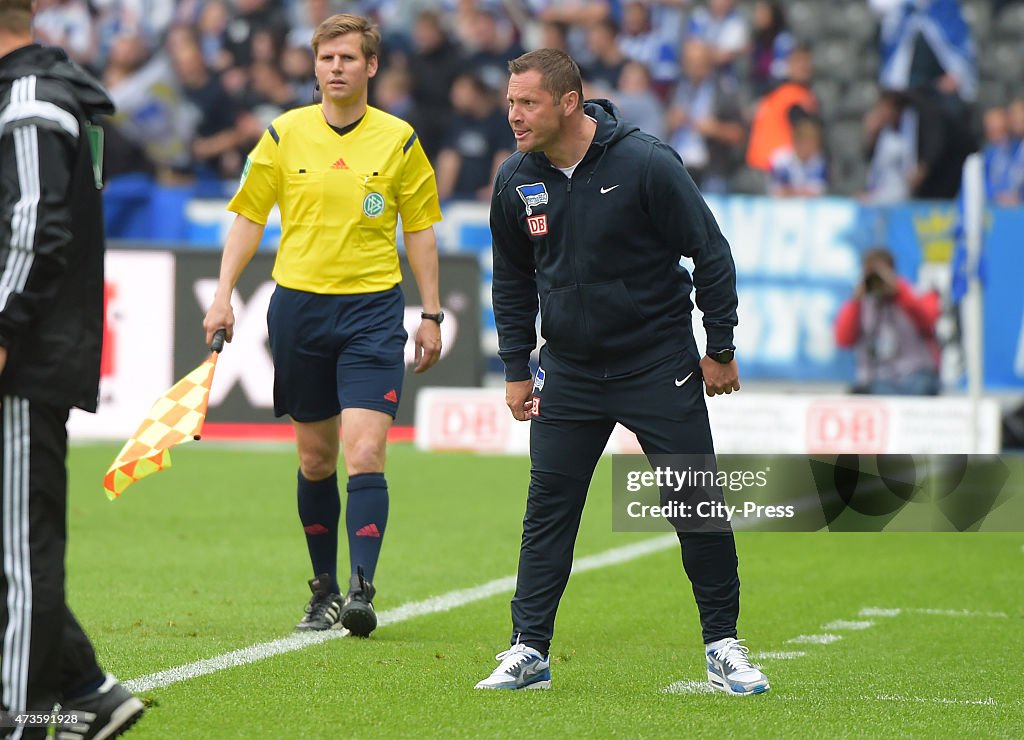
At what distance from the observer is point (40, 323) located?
4434 millimetres

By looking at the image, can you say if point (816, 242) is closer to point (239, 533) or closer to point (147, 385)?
point (147, 385)

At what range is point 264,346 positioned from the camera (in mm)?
15266

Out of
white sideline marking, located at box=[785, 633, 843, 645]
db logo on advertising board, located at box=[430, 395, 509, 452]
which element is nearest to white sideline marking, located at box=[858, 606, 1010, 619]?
white sideline marking, located at box=[785, 633, 843, 645]

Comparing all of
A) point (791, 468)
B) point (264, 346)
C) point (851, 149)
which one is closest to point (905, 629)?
point (791, 468)

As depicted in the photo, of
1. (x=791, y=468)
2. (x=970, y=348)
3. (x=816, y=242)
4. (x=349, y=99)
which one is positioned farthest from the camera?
(x=816, y=242)

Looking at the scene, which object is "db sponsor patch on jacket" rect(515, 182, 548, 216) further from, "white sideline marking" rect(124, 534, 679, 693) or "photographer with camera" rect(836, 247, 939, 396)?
"photographer with camera" rect(836, 247, 939, 396)

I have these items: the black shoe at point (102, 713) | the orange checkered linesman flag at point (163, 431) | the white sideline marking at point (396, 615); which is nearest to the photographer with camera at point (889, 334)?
the white sideline marking at point (396, 615)

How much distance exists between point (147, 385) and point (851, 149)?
8206mm

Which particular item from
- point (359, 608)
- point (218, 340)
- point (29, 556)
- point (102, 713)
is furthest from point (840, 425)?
point (29, 556)

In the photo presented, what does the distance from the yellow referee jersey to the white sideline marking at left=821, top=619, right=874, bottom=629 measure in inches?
91.6

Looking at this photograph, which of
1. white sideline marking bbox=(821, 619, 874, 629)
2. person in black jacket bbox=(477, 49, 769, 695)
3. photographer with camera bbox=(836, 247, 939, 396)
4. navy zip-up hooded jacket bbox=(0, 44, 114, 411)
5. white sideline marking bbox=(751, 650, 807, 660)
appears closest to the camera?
navy zip-up hooded jacket bbox=(0, 44, 114, 411)

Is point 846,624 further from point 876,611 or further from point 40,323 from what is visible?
point 40,323

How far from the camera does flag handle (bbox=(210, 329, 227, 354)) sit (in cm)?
693

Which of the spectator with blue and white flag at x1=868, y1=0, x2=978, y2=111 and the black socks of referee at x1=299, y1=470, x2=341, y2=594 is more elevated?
the spectator with blue and white flag at x1=868, y1=0, x2=978, y2=111
